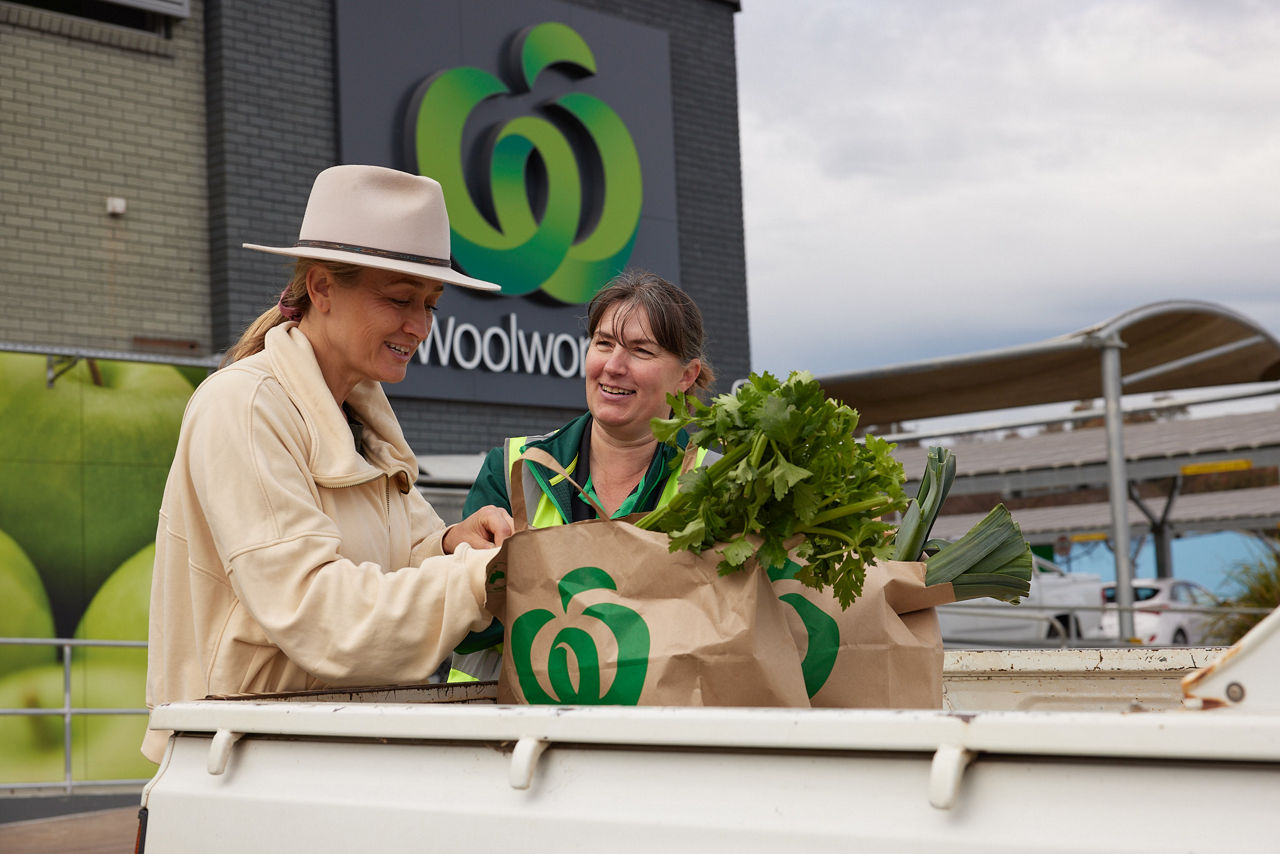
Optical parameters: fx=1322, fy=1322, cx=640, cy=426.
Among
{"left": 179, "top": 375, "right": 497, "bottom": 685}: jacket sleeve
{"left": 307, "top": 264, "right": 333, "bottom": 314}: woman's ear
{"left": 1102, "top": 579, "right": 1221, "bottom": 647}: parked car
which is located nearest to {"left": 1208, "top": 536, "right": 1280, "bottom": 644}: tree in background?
{"left": 1102, "top": 579, "right": 1221, "bottom": 647}: parked car

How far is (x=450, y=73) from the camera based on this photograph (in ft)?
39.7

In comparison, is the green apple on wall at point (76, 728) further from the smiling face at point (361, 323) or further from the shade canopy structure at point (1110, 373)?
the smiling face at point (361, 323)

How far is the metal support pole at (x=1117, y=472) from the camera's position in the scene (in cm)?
933

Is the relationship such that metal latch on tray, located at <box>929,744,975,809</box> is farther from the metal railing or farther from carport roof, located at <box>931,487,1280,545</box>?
carport roof, located at <box>931,487,1280,545</box>

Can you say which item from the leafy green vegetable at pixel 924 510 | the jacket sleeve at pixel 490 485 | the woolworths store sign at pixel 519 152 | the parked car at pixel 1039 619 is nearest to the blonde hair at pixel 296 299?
the jacket sleeve at pixel 490 485

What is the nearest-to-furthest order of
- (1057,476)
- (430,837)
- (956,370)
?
(430,837) → (956,370) → (1057,476)

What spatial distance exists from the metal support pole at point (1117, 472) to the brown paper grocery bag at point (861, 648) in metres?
7.62

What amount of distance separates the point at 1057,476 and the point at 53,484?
42.0 ft

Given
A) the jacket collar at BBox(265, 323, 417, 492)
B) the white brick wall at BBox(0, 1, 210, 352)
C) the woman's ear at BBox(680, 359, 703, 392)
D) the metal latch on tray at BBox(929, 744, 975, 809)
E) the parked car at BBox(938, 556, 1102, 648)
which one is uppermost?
the white brick wall at BBox(0, 1, 210, 352)

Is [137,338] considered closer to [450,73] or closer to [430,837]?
[450,73]

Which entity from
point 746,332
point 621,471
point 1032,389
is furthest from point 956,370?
point 621,471

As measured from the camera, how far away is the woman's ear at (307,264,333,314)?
2.44 m

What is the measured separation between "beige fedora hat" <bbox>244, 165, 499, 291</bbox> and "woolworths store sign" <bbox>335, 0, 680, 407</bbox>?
9007mm

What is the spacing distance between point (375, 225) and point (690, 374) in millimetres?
1006
